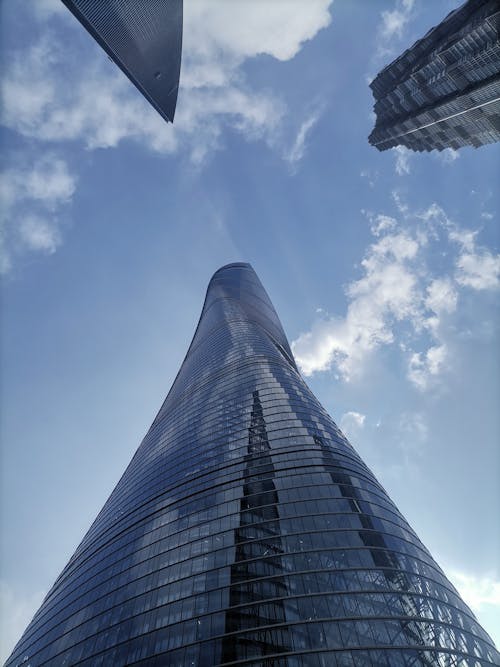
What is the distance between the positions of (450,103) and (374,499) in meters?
105

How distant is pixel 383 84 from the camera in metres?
132

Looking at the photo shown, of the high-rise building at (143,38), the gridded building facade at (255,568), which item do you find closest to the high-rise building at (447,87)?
the high-rise building at (143,38)

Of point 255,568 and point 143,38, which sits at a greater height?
point 143,38

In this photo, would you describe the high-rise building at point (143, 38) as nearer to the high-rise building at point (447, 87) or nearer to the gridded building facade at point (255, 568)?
the high-rise building at point (447, 87)

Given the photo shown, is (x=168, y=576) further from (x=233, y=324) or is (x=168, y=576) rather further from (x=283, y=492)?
(x=233, y=324)

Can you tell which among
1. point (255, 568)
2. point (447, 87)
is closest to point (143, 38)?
point (447, 87)

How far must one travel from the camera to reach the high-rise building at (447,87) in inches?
3543

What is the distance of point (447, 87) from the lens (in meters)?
105

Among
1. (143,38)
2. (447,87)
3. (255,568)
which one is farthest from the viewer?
(447,87)

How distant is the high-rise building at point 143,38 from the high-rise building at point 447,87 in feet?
213

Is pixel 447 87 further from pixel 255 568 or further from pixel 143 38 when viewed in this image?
pixel 255 568

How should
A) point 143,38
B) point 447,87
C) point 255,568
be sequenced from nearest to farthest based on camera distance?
point 255,568, point 143,38, point 447,87

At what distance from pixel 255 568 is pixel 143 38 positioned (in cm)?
10787

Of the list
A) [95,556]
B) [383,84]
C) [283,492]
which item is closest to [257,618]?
[283,492]
